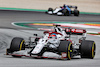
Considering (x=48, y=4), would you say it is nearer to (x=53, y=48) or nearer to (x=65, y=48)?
(x=53, y=48)

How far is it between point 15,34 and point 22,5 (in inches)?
958

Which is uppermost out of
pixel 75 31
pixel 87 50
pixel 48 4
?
pixel 48 4

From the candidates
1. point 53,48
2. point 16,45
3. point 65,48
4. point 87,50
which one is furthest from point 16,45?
point 87,50

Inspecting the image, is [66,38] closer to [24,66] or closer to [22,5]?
[24,66]

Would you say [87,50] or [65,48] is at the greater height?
[65,48]

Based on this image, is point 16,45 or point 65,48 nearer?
point 65,48

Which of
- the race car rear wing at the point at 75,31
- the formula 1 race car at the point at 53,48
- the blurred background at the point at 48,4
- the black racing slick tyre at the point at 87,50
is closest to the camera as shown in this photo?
the formula 1 race car at the point at 53,48

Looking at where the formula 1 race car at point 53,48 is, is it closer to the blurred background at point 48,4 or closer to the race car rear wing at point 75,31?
the race car rear wing at point 75,31

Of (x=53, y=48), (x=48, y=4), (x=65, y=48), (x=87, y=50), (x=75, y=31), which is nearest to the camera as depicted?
(x=65, y=48)

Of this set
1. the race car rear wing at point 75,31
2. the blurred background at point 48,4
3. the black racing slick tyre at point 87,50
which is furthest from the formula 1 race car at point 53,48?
the blurred background at point 48,4

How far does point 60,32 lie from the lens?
13.1m

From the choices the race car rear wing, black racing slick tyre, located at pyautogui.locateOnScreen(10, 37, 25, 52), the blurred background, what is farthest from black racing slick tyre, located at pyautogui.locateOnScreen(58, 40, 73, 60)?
the blurred background

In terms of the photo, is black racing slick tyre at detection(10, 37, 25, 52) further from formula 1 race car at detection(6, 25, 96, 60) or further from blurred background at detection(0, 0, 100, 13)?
blurred background at detection(0, 0, 100, 13)
